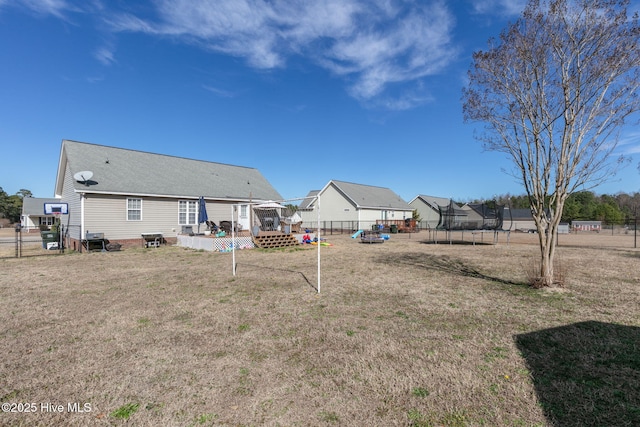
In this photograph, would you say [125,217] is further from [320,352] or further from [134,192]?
[320,352]

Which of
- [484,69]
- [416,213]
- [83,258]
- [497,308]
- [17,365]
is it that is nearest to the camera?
[17,365]

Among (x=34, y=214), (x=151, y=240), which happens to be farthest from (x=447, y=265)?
(x=34, y=214)

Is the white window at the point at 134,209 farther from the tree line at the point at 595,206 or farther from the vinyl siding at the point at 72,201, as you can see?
the tree line at the point at 595,206

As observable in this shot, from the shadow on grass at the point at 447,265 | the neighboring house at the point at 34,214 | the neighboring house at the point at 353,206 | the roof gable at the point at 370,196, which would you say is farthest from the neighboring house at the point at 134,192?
the neighboring house at the point at 34,214

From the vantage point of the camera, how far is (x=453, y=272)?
9.63m

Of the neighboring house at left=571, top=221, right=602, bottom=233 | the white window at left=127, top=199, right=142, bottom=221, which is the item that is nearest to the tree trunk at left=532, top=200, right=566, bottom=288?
the white window at left=127, top=199, right=142, bottom=221

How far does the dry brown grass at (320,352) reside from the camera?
280 centimetres

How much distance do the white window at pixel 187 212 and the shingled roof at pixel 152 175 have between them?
614 mm

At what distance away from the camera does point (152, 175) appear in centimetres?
1905

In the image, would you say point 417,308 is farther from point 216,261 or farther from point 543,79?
point 216,261

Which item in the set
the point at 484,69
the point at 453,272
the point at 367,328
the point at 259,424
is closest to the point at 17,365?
the point at 259,424

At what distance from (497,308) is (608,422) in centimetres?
342

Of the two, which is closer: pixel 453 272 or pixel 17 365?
pixel 17 365

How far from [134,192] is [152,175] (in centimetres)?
254
